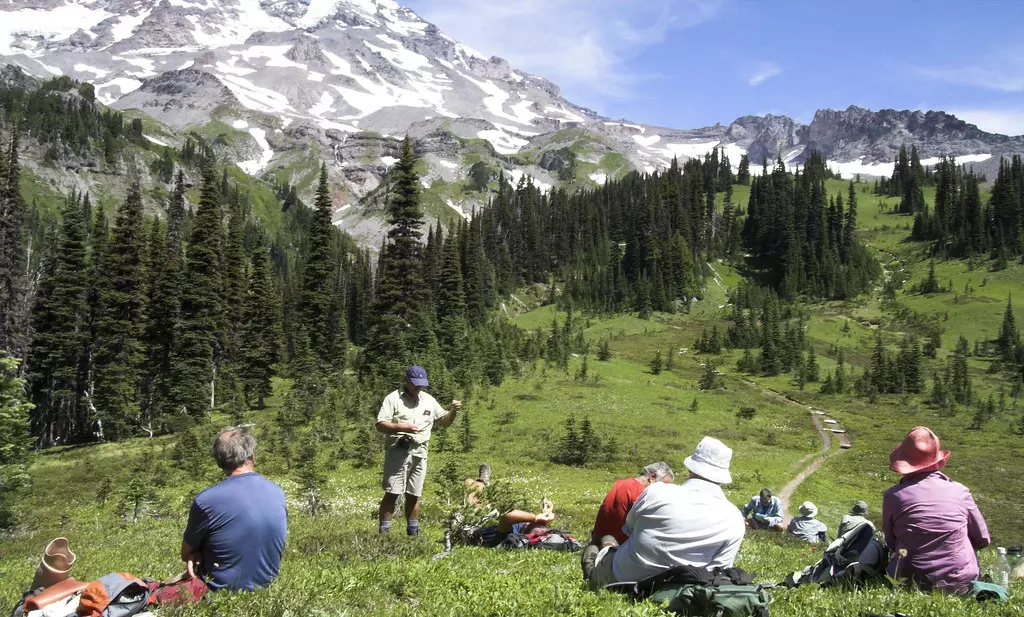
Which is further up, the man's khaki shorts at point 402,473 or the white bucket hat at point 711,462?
the white bucket hat at point 711,462

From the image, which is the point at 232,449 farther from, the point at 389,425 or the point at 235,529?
the point at 389,425

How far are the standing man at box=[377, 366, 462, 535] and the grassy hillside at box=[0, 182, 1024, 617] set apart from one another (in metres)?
0.55

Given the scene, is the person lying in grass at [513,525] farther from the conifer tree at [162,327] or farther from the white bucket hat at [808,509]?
the conifer tree at [162,327]

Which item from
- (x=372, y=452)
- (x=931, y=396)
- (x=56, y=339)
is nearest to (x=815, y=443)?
(x=931, y=396)

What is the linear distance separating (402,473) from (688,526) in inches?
236

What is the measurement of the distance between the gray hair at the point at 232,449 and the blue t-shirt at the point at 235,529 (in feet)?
0.46

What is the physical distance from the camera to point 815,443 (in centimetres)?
3747

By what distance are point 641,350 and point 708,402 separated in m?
24.0

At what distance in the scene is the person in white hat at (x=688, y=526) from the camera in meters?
5.64

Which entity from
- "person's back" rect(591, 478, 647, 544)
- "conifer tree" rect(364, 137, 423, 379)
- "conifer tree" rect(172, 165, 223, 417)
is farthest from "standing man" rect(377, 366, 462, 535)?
"conifer tree" rect(172, 165, 223, 417)

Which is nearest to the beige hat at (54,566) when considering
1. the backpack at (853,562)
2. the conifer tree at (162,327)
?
the backpack at (853,562)

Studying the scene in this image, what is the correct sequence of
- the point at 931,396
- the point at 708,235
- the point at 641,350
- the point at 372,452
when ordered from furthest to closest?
the point at 708,235 < the point at 641,350 < the point at 931,396 < the point at 372,452

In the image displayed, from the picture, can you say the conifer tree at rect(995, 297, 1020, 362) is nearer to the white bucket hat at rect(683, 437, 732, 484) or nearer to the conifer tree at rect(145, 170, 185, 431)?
the white bucket hat at rect(683, 437, 732, 484)

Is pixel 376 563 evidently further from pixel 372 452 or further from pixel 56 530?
pixel 372 452
